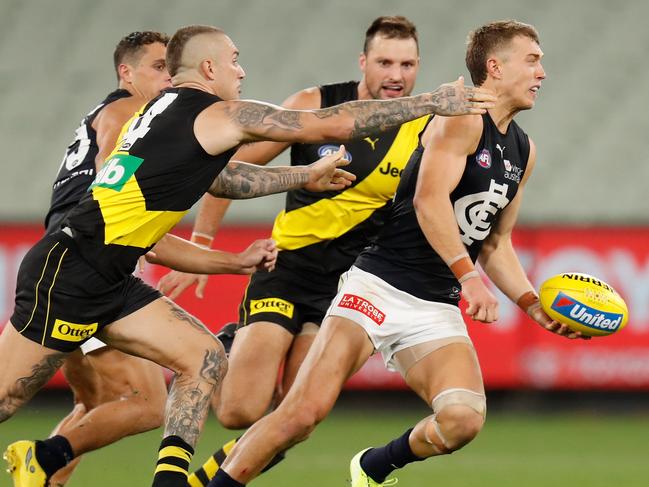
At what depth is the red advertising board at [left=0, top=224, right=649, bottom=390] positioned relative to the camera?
441 inches

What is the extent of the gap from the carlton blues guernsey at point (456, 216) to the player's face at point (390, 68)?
3.27 feet

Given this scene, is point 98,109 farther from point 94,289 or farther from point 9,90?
point 9,90

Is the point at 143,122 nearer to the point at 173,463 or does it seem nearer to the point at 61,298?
the point at 61,298

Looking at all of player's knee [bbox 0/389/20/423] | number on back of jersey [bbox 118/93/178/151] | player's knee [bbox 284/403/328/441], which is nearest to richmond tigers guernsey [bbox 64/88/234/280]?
number on back of jersey [bbox 118/93/178/151]

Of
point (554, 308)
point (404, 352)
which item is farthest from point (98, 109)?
point (554, 308)

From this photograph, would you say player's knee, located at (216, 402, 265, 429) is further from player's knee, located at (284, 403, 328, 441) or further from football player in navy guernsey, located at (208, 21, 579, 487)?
player's knee, located at (284, 403, 328, 441)

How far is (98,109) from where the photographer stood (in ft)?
22.0

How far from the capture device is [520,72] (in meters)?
6.14

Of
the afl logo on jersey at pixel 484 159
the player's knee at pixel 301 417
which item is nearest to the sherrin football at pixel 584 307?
the afl logo on jersey at pixel 484 159

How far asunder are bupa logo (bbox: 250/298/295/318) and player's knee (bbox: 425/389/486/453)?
1.41m

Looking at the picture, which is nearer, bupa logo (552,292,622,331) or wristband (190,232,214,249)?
bupa logo (552,292,622,331)

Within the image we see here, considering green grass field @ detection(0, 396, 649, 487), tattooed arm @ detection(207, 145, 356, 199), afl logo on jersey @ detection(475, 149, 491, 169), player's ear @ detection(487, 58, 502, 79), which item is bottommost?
green grass field @ detection(0, 396, 649, 487)

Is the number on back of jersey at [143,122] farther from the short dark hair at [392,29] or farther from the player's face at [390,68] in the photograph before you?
the short dark hair at [392,29]

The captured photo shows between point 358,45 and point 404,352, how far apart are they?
919 centimetres
